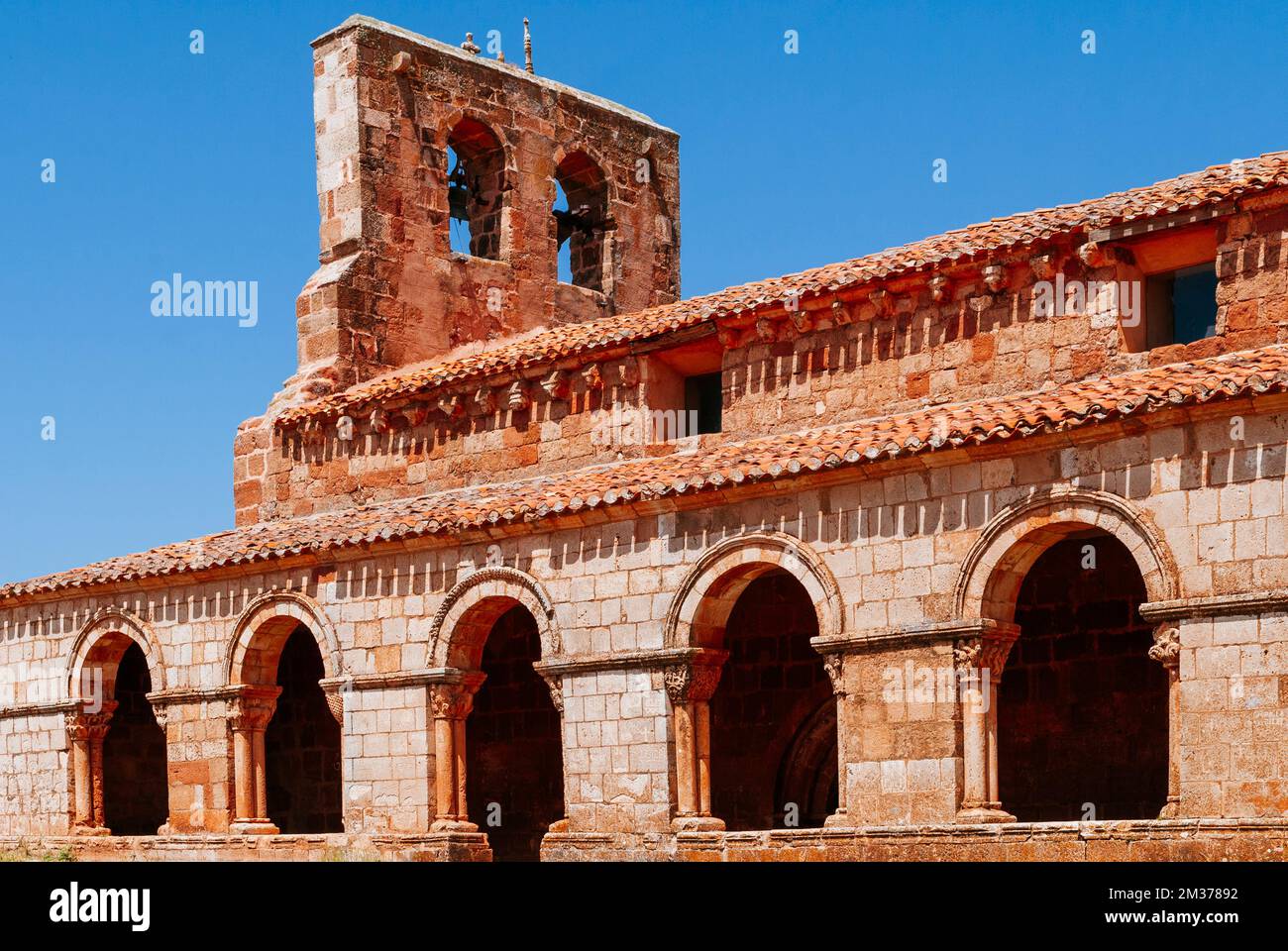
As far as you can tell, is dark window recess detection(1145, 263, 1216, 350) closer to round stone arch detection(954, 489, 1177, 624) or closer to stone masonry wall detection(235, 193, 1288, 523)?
Result: stone masonry wall detection(235, 193, 1288, 523)

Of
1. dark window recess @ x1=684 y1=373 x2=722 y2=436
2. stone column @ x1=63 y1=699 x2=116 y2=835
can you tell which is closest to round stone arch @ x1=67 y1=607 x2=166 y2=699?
stone column @ x1=63 y1=699 x2=116 y2=835

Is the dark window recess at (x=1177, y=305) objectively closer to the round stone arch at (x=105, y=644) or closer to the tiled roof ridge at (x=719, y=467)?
the tiled roof ridge at (x=719, y=467)

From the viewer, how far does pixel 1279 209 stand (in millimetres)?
15445

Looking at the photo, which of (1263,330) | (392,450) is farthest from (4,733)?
(1263,330)

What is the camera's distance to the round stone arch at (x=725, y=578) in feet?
51.7

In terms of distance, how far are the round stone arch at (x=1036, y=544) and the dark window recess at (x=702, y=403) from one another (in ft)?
17.7

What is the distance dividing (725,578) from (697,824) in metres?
2.02

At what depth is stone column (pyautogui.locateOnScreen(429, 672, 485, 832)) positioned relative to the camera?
1809 centimetres

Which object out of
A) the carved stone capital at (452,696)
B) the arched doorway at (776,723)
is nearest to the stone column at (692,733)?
the arched doorway at (776,723)

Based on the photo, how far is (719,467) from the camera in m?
16.5

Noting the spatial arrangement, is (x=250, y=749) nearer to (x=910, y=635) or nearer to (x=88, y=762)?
(x=88, y=762)
